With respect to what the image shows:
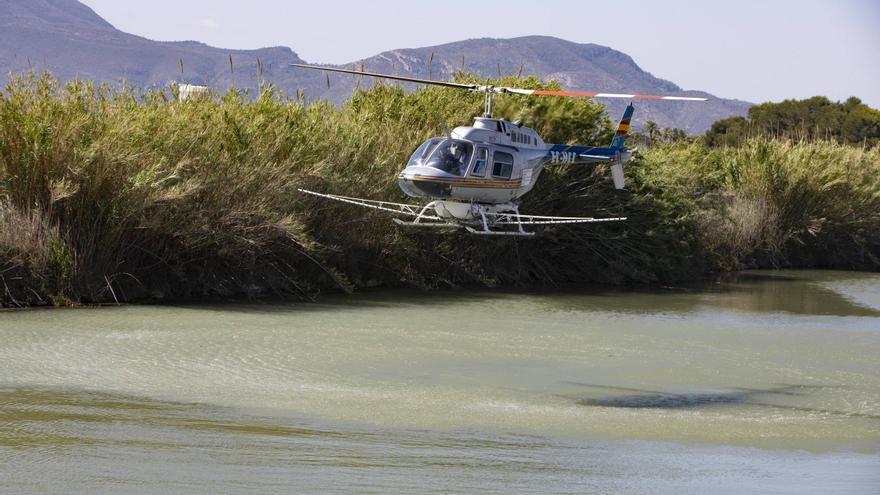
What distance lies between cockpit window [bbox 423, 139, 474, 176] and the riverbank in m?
5.01

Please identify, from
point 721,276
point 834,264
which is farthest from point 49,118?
point 834,264

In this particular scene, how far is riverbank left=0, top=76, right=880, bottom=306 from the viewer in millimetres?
21000

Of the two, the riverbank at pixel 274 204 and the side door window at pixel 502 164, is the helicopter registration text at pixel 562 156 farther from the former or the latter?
the riverbank at pixel 274 204

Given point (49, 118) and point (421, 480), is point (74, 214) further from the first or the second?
point (421, 480)

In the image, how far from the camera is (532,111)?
28.8 metres

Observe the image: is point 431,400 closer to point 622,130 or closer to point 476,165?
point 476,165

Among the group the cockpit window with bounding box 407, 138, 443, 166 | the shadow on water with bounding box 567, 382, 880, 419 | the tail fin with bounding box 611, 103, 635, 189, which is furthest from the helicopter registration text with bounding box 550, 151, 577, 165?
the shadow on water with bounding box 567, 382, 880, 419

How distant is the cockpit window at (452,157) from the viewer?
18641mm

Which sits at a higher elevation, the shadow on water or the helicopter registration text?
the helicopter registration text

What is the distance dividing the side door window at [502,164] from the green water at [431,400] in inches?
114

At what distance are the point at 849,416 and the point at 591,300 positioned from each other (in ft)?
38.3

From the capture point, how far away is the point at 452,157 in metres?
18.8

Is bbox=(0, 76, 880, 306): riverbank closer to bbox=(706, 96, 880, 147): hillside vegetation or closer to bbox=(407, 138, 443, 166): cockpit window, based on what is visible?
bbox=(407, 138, 443, 166): cockpit window

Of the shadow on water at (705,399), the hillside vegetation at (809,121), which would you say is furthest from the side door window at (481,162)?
the hillside vegetation at (809,121)
